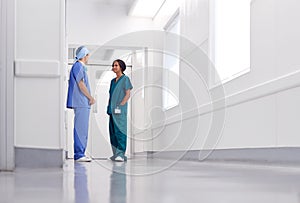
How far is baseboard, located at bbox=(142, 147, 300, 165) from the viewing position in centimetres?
263

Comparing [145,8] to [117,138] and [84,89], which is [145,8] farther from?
[84,89]

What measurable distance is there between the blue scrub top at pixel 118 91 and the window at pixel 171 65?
150 cm

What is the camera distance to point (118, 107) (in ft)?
14.0

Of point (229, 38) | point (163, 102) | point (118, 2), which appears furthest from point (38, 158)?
point (118, 2)

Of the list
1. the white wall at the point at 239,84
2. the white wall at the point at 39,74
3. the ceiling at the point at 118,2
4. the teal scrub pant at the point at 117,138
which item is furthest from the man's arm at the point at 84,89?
the ceiling at the point at 118,2

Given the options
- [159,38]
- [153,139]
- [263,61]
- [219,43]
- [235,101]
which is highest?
[159,38]

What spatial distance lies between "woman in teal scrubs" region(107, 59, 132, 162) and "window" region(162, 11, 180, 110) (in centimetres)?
125

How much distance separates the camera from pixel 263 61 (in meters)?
3.19

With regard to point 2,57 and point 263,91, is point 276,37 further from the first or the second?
point 2,57

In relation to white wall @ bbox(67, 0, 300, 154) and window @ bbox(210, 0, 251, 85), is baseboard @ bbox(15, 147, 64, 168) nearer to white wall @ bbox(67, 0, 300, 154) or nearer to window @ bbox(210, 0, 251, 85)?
white wall @ bbox(67, 0, 300, 154)

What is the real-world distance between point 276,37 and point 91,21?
4475 millimetres

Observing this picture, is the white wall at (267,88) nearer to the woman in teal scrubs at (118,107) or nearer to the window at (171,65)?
the woman in teal scrubs at (118,107)

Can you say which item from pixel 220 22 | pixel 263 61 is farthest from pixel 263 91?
pixel 220 22

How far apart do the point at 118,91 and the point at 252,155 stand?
138 centimetres
